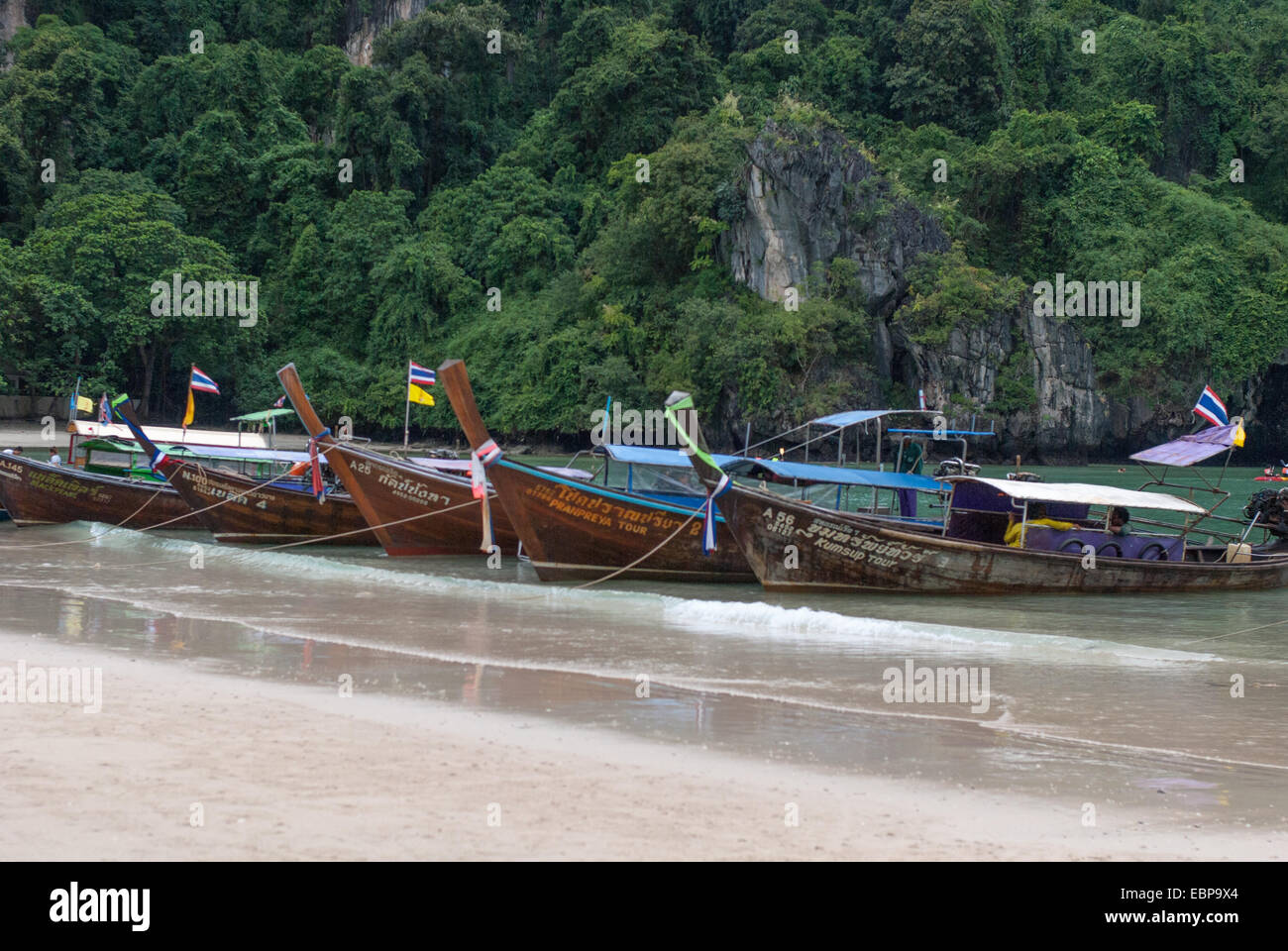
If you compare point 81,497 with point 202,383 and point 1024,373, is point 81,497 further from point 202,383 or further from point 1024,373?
point 1024,373

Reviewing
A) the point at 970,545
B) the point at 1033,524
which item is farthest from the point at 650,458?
the point at 1033,524

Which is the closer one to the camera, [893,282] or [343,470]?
[343,470]

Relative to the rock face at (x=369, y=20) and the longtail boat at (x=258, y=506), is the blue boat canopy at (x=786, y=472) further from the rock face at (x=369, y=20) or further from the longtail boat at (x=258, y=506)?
the rock face at (x=369, y=20)

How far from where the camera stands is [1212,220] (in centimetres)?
5628

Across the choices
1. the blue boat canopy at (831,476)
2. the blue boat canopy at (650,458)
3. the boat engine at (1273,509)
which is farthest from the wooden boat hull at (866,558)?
the boat engine at (1273,509)

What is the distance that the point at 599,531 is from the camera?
1666cm

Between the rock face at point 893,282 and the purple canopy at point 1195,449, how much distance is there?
102 ft

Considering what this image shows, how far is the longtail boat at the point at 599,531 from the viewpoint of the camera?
1623cm

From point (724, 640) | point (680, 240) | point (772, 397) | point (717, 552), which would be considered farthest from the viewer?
point (680, 240)

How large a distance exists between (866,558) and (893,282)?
3754 centimetres

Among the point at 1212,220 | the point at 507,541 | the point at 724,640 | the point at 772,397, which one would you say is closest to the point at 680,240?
the point at 772,397

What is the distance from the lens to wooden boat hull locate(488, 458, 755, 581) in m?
16.2

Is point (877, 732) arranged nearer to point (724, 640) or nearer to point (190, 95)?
point (724, 640)

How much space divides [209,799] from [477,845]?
4.95 ft
